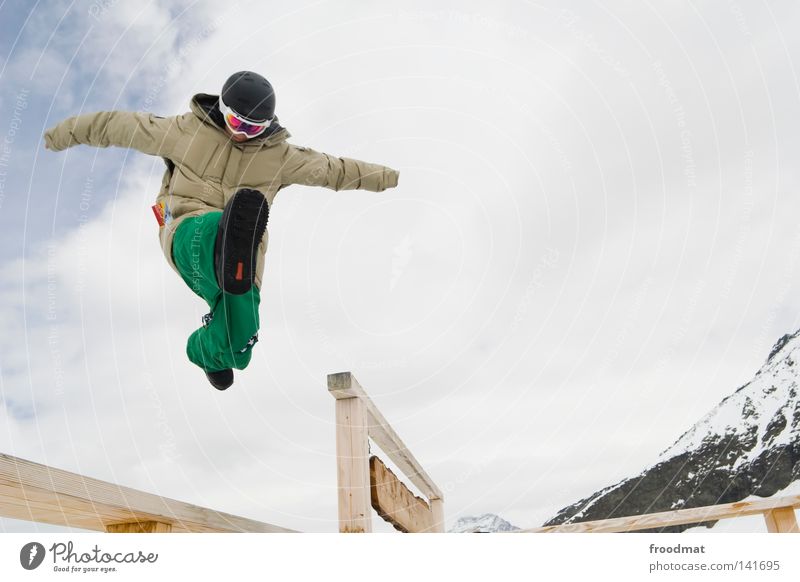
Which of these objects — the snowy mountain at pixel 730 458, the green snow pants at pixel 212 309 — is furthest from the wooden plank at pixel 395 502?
the snowy mountain at pixel 730 458

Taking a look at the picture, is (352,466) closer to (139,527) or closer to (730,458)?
(139,527)

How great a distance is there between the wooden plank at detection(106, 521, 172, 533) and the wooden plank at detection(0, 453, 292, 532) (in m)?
0.02

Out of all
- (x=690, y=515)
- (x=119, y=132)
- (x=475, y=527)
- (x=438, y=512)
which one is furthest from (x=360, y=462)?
(x=475, y=527)

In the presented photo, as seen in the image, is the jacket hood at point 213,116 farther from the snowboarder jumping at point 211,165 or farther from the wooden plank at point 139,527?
the wooden plank at point 139,527

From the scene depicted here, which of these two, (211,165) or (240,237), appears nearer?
(240,237)

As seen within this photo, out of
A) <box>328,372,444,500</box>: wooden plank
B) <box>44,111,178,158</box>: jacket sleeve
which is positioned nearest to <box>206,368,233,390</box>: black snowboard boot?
<box>328,372,444,500</box>: wooden plank

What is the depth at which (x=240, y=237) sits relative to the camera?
2.63 m

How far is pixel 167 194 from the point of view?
11.2 ft

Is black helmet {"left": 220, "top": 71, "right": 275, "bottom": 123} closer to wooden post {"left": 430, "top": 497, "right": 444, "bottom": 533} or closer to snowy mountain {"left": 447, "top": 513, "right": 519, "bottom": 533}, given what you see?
snowy mountain {"left": 447, "top": 513, "right": 519, "bottom": 533}

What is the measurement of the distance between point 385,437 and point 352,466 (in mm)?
717

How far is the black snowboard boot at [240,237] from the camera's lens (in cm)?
260

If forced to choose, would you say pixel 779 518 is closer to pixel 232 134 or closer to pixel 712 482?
pixel 232 134

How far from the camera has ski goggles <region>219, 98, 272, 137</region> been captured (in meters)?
3.21
